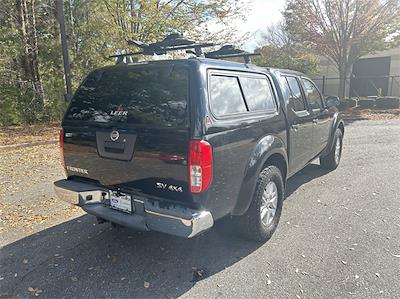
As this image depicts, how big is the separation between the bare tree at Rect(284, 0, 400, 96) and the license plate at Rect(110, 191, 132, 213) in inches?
615

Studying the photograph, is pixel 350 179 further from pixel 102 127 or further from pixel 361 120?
pixel 361 120

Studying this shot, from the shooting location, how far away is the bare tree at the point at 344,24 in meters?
14.7

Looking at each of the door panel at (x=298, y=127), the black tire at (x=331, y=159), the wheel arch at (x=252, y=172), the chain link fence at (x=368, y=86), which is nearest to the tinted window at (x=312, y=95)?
the door panel at (x=298, y=127)

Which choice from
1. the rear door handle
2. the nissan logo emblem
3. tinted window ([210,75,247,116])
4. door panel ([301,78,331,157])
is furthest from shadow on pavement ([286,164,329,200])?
the nissan logo emblem

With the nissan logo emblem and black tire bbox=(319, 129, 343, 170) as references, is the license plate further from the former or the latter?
black tire bbox=(319, 129, 343, 170)

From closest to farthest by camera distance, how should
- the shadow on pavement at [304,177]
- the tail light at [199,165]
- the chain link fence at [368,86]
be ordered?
the tail light at [199,165] < the shadow on pavement at [304,177] < the chain link fence at [368,86]

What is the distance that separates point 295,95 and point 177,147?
249 centimetres

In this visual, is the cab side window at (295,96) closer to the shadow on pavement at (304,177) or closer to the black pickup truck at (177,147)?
the black pickup truck at (177,147)

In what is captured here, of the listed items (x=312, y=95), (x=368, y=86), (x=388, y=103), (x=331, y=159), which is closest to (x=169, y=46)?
(x=312, y=95)

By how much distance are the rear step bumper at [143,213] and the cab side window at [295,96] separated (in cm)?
230

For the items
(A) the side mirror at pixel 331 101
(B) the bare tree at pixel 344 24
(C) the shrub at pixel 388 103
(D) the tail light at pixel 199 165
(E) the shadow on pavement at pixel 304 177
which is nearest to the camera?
(D) the tail light at pixel 199 165

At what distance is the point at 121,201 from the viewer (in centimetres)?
288

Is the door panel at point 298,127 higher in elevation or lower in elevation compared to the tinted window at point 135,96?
lower

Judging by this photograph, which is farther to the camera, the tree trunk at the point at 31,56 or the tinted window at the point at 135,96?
the tree trunk at the point at 31,56
